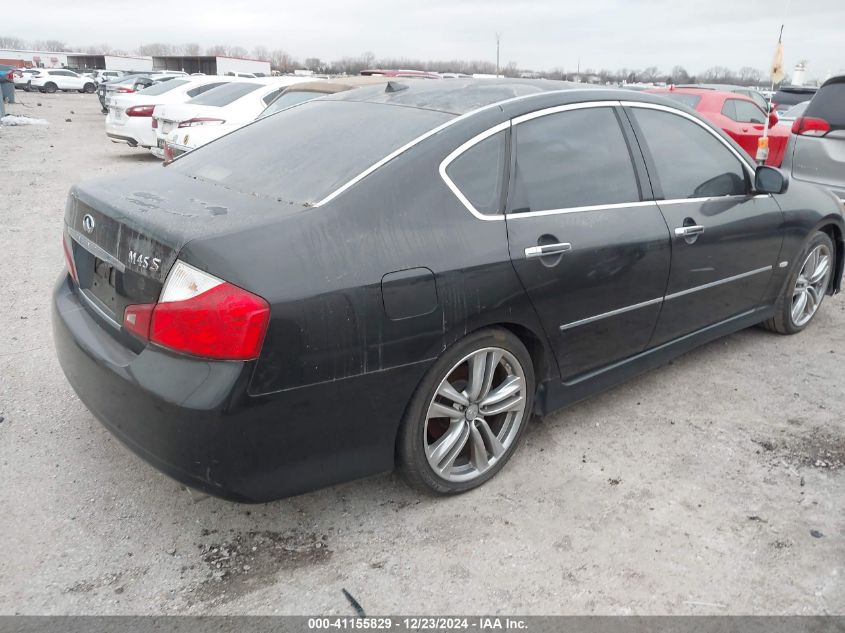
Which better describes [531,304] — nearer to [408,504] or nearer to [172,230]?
[408,504]

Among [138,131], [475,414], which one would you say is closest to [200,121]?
[138,131]

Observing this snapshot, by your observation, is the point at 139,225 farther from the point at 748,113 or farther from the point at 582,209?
the point at 748,113

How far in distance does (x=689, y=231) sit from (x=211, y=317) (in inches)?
98.7

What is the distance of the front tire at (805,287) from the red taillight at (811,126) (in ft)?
6.51

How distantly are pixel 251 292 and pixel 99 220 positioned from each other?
3.04 feet

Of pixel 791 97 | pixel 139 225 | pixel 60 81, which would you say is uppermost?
pixel 60 81

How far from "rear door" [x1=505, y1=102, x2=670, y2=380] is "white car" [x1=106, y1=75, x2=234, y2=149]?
33.7ft

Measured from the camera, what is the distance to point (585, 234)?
9.87 ft

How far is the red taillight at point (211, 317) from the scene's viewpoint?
6.91 ft

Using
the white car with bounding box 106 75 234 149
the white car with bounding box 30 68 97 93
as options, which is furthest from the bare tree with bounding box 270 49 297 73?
the white car with bounding box 106 75 234 149

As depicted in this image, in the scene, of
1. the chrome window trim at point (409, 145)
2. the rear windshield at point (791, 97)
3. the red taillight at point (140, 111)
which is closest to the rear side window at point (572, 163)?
the chrome window trim at point (409, 145)

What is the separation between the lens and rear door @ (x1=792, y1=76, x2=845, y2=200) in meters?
6.18

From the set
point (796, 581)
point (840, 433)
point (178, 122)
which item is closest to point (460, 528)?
point (796, 581)

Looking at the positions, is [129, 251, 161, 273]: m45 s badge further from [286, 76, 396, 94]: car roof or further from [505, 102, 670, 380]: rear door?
[286, 76, 396, 94]: car roof
